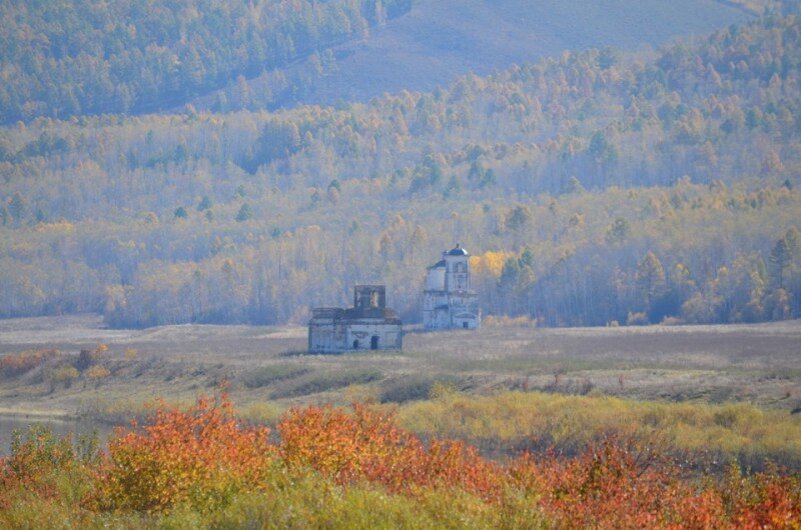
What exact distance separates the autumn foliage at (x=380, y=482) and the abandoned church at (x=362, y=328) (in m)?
50.0

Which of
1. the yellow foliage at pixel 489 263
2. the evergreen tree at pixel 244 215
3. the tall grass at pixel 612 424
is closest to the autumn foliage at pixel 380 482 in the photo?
the tall grass at pixel 612 424

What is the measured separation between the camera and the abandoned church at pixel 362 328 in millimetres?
87438

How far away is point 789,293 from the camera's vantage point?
108 meters

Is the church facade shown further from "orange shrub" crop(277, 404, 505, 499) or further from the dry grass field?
"orange shrub" crop(277, 404, 505, 499)

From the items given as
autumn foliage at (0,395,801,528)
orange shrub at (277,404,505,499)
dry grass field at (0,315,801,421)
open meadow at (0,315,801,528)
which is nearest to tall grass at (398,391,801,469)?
open meadow at (0,315,801,528)

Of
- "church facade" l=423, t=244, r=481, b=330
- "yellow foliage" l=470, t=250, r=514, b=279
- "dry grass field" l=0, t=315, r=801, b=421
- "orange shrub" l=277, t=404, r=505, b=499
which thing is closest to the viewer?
"orange shrub" l=277, t=404, r=505, b=499

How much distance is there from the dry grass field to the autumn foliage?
24.1 meters

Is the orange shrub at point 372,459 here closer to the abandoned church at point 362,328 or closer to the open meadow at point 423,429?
the open meadow at point 423,429

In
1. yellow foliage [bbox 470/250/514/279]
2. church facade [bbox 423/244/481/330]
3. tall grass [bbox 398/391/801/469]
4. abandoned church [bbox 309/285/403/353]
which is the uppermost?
yellow foliage [bbox 470/250/514/279]

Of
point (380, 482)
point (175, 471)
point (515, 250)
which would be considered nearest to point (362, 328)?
point (175, 471)

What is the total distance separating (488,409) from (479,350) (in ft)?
85.8

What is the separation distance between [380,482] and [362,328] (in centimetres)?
5547

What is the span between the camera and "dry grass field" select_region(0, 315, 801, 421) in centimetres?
6303

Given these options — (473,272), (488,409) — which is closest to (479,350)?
(488,409)
